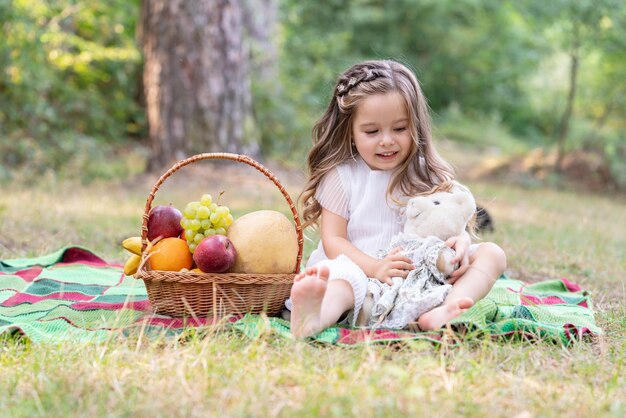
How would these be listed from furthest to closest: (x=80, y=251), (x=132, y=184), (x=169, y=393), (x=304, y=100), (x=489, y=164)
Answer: (x=489, y=164) < (x=304, y=100) < (x=132, y=184) < (x=80, y=251) < (x=169, y=393)

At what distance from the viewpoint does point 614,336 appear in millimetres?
2830

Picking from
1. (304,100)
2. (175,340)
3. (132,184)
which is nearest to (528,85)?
(304,100)

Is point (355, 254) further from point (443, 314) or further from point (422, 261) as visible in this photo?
point (443, 314)

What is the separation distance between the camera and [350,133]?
3346mm

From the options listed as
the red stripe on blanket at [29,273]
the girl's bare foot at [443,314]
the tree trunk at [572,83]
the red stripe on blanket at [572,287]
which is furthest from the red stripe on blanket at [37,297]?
the tree trunk at [572,83]

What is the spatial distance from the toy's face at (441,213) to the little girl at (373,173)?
0.05m

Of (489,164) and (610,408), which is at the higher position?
(610,408)

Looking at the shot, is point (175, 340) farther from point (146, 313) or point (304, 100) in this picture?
point (304, 100)

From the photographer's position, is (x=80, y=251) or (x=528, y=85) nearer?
(x=80, y=251)

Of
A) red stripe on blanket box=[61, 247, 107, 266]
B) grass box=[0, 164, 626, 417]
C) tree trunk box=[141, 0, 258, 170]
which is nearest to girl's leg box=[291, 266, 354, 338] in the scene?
grass box=[0, 164, 626, 417]

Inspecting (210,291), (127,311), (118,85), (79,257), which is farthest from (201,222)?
(118,85)

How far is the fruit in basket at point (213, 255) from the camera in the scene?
2.77 meters

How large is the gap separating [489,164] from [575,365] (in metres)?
8.69

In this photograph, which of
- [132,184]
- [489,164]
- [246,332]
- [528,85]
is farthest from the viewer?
[528,85]
